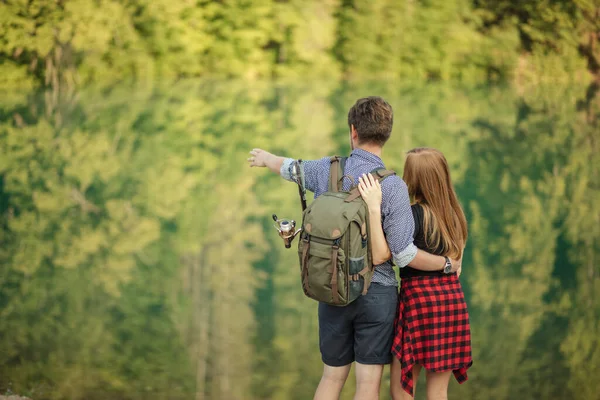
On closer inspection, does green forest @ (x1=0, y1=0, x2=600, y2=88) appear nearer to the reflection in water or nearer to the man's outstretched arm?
the reflection in water

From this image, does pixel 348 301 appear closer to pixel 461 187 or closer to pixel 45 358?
pixel 45 358

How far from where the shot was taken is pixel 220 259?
16.0 feet

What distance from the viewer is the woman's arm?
1.92m

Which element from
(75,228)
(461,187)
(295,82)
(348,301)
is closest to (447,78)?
(295,82)

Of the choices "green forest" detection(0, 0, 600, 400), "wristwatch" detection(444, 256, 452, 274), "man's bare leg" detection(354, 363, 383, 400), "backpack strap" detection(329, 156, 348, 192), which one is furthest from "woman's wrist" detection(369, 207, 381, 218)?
"green forest" detection(0, 0, 600, 400)

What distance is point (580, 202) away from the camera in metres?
6.20

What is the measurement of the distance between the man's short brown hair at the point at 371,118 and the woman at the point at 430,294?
194 millimetres

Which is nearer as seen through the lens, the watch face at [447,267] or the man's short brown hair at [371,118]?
the man's short brown hair at [371,118]

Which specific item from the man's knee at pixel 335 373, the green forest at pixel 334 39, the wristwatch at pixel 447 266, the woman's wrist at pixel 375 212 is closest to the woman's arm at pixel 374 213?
the woman's wrist at pixel 375 212

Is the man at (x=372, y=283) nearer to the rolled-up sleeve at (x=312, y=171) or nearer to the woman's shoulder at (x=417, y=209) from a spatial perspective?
the rolled-up sleeve at (x=312, y=171)

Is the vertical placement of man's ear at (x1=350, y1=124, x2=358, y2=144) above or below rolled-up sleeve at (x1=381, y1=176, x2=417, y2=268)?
above

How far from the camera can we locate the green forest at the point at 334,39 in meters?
18.9

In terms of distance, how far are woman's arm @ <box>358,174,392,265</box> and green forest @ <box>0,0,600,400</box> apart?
48.3 inches

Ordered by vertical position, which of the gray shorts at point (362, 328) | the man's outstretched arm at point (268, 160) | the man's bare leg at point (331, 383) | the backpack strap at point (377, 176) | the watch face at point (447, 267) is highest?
the man's outstretched arm at point (268, 160)
